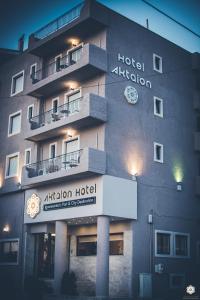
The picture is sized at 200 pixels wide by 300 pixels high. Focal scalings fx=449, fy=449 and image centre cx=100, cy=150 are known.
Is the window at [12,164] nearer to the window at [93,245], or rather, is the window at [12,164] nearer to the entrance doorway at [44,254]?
the entrance doorway at [44,254]

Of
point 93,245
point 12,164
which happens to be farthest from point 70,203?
point 12,164

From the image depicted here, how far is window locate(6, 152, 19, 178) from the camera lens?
34.9 meters

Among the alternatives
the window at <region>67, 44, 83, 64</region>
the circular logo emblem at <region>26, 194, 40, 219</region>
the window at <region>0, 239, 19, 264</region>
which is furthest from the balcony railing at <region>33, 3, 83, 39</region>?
the window at <region>0, 239, 19, 264</region>

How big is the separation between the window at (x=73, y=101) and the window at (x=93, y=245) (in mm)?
8752

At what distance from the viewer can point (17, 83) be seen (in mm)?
37500

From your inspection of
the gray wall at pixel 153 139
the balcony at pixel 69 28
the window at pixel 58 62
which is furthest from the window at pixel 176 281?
the balcony at pixel 69 28

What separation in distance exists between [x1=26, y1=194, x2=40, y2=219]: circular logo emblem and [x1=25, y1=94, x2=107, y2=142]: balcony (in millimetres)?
4406

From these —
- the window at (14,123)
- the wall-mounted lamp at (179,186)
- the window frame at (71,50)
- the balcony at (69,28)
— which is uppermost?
the balcony at (69,28)

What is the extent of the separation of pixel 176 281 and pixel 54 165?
11.4m

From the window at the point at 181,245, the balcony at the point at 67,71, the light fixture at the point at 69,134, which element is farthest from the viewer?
the window at the point at 181,245

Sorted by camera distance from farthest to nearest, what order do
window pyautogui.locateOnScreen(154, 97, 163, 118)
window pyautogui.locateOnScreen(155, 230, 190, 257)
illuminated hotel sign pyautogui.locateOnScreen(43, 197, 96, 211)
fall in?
window pyautogui.locateOnScreen(154, 97, 163, 118) < window pyautogui.locateOnScreen(155, 230, 190, 257) < illuminated hotel sign pyautogui.locateOnScreen(43, 197, 96, 211)

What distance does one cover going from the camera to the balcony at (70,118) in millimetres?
27609

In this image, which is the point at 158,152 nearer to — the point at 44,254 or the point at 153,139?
the point at 153,139

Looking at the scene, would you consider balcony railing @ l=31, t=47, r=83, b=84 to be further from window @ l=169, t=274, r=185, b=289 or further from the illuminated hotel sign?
window @ l=169, t=274, r=185, b=289
